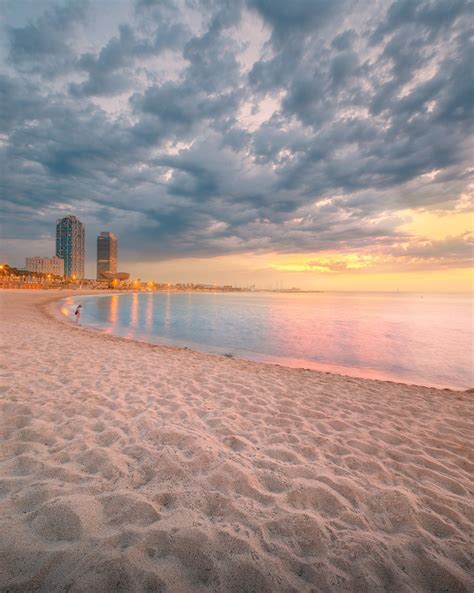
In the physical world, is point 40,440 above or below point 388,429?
above

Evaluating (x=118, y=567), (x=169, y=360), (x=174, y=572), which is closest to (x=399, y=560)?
(x=174, y=572)

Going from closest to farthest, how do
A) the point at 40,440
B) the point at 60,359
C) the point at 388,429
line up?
the point at 40,440
the point at 388,429
the point at 60,359

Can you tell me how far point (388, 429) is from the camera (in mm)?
4641

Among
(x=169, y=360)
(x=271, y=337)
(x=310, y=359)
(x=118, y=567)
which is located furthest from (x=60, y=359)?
(x=271, y=337)

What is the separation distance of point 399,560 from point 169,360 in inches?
307

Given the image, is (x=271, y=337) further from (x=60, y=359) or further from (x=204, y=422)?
(x=204, y=422)

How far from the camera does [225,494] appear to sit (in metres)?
2.72

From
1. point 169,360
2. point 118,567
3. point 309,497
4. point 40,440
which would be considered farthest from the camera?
point 169,360

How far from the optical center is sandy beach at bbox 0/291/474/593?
1.95 metres

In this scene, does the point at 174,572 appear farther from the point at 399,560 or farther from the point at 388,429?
the point at 388,429

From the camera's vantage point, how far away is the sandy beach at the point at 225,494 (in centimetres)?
195

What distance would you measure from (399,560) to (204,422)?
2.89 meters

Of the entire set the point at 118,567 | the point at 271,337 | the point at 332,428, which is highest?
the point at 118,567

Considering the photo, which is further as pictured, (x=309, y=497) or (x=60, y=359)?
(x=60, y=359)
